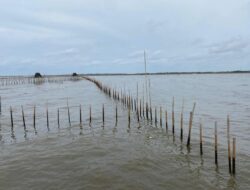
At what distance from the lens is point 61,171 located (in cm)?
1345

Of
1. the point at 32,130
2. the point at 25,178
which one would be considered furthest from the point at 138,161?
the point at 32,130

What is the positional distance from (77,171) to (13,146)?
248 inches

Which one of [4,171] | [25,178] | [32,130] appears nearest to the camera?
[25,178]

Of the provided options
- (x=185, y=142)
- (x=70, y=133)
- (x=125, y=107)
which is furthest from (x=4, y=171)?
(x=125, y=107)

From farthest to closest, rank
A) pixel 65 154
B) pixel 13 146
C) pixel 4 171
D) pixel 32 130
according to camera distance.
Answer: pixel 32 130 < pixel 13 146 < pixel 65 154 < pixel 4 171

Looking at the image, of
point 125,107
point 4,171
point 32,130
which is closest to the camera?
point 4,171

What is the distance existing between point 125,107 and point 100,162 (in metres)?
19.7

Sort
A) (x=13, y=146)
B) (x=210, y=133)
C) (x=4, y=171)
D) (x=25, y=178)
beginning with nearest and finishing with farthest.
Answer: (x=25, y=178), (x=4, y=171), (x=13, y=146), (x=210, y=133)

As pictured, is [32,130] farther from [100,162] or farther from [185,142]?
[185,142]

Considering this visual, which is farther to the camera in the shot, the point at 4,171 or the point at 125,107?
the point at 125,107

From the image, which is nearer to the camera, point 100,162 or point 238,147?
point 100,162

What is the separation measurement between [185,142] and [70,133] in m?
7.94

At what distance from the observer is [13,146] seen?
17875 millimetres

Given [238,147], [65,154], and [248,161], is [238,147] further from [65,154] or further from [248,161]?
[65,154]
